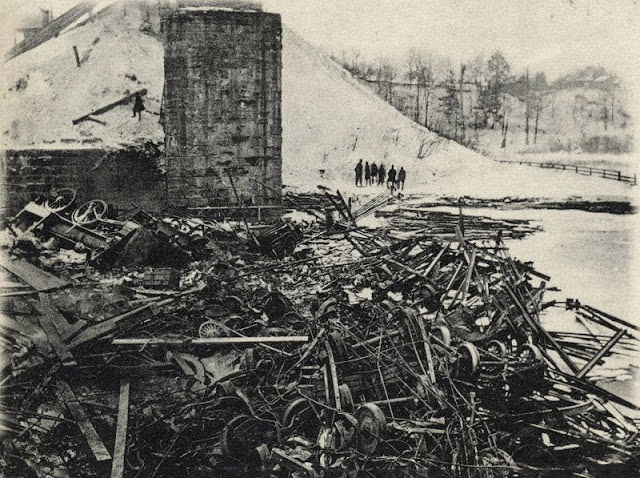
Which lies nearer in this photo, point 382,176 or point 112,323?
point 112,323

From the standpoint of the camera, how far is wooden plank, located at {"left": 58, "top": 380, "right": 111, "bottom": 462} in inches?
168

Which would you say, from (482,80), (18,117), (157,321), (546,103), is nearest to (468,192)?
(482,80)

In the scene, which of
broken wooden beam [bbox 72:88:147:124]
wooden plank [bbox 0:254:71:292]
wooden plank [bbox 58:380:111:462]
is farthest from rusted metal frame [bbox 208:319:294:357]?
broken wooden beam [bbox 72:88:147:124]

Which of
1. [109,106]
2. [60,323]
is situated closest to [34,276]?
[60,323]

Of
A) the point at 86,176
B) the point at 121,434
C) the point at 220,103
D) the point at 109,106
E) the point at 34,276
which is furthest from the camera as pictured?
the point at 109,106

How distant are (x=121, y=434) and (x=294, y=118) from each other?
19.3m

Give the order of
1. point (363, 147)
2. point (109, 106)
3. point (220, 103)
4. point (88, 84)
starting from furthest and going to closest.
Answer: point (363, 147), point (88, 84), point (109, 106), point (220, 103)

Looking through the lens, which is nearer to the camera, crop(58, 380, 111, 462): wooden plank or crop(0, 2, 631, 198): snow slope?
crop(58, 380, 111, 462): wooden plank

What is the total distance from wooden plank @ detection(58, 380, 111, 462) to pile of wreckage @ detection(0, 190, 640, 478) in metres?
0.01

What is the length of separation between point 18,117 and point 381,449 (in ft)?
53.9

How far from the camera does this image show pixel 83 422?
4.60 m

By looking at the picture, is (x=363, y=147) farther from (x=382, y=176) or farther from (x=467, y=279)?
(x=467, y=279)

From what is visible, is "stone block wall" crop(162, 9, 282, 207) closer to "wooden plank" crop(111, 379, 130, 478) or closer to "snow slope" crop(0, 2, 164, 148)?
"snow slope" crop(0, 2, 164, 148)

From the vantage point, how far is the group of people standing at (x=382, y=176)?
15.4 meters
